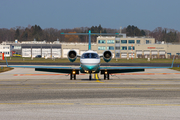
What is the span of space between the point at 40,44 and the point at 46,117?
123309 mm

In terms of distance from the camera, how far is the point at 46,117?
28.0 feet

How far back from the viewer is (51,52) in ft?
419

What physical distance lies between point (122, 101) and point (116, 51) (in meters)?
112

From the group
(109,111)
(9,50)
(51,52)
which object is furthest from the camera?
(9,50)

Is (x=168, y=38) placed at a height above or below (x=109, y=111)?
above

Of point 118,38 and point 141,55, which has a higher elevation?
point 118,38

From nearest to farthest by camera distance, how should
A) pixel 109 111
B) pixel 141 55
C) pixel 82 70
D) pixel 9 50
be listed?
pixel 109 111, pixel 82 70, pixel 141 55, pixel 9 50

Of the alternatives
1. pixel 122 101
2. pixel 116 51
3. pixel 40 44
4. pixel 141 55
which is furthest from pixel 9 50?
pixel 122 101

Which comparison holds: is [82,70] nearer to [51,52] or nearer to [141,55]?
[141,55]

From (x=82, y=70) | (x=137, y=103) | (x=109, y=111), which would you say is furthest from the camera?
(x=82, y=70)

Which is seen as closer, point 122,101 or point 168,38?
point 122,101

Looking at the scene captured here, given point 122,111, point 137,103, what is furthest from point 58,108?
point 137,103

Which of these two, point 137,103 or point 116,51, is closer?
point 137,103

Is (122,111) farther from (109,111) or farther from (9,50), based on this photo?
(9,50)
